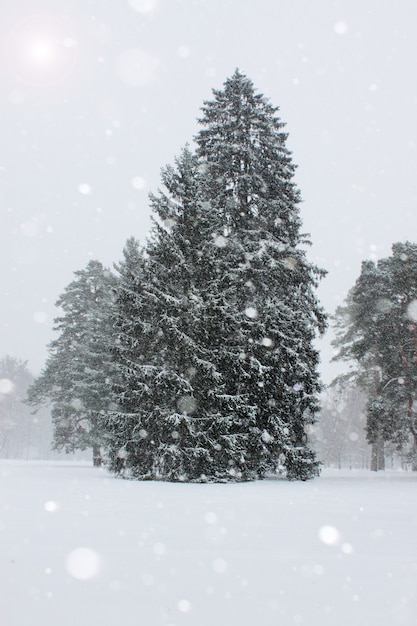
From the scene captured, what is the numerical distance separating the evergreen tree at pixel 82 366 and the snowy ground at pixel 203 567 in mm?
19470

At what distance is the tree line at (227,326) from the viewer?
17.7 metres

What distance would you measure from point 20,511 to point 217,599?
548cm

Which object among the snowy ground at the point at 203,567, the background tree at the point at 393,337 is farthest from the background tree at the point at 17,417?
the snowy ground at the point at 203,567

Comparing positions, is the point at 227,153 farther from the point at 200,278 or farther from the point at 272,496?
the point at 272,496

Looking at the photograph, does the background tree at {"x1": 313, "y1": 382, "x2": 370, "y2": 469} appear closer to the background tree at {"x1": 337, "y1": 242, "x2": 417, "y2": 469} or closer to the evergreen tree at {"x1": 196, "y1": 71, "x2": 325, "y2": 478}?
the background tree at {"x1": 337, "y1": 242, "x2": 417, "y2": 469}

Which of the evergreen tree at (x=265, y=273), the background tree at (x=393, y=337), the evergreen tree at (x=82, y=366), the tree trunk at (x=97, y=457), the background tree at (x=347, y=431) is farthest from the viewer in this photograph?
the background tree at (x=347, y=431)

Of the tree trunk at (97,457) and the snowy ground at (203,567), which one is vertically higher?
the snowy ground at (203,567)

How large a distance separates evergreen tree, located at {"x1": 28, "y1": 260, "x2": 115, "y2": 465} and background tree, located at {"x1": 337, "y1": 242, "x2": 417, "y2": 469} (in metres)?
13.7

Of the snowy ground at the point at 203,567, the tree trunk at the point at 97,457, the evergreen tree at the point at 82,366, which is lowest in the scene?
the tree trunk at the point at 97,457

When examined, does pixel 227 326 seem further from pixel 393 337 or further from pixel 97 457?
pixel 97 457

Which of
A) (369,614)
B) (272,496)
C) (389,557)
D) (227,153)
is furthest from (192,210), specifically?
(369,614)

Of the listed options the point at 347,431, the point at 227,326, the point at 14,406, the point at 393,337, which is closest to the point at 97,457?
the point at 227,326

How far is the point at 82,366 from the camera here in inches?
1229

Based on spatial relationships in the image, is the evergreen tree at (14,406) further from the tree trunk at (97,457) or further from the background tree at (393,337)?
the background tree at (393,337)
